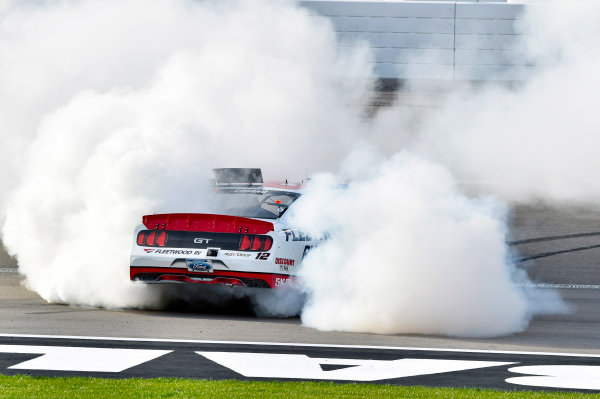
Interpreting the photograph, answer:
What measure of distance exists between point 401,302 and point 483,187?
1550 cm

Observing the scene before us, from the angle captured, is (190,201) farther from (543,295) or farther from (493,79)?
(493,79)

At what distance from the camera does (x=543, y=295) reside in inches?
488

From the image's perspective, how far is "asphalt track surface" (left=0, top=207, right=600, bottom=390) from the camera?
7.05m

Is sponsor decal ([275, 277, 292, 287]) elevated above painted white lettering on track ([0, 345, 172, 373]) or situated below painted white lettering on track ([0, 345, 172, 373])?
above

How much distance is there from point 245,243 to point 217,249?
26 centimetres

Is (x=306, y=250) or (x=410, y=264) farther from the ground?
(x=306, y=250)

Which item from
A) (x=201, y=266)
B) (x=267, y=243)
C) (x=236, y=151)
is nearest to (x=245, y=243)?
(x=267, y=243)

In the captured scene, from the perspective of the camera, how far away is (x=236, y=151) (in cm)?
1378

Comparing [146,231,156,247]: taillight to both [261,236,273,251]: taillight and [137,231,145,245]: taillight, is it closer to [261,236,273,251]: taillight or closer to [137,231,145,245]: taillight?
[137,231,145,245]: taillight

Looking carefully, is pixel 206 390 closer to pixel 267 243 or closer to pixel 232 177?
pixel 267 243

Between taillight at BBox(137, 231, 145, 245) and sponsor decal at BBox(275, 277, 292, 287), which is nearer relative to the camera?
sponsor decal at BBox(275, 277, 292, 287)

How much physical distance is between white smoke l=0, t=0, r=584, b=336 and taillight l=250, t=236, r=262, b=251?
0.51 metres

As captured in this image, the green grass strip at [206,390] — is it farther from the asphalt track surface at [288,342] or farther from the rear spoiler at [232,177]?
the rear spoiler at [232,177]

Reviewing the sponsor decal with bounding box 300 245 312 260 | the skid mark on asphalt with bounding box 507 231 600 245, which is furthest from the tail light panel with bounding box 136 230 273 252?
the skid mark on asphalt with bounding box 507 231 600 245
